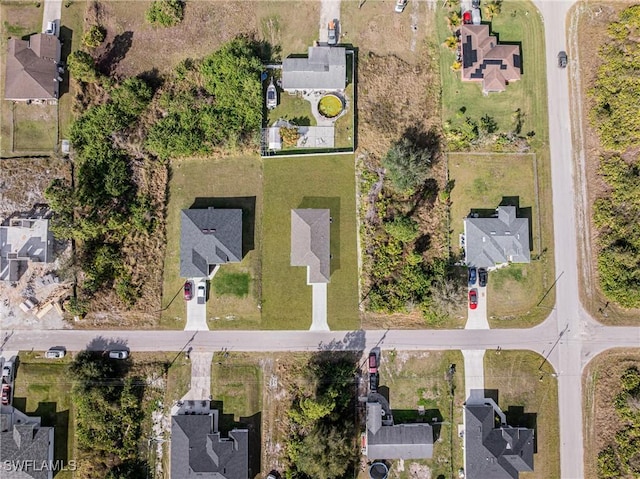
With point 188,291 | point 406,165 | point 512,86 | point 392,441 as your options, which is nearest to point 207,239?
point 188,291

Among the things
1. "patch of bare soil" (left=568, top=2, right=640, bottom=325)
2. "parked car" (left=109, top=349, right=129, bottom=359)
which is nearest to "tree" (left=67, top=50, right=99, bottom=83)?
"parked car" (left=109, top=349, right=129, bottom=359)

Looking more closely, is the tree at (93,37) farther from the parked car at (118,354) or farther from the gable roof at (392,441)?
the gable roof at (392,441)

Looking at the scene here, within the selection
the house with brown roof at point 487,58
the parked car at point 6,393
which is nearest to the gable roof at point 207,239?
the parked car at point 6,393

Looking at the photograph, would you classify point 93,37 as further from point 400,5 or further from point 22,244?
point 400,5

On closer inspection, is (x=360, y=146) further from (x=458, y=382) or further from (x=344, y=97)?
(x=458, y=382)

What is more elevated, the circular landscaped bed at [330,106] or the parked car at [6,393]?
the circular landscaped bed at [330,106]

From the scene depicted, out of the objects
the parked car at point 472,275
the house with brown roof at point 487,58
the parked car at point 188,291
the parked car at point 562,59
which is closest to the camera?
the parked car at point 188,291
